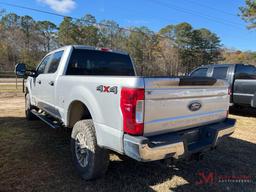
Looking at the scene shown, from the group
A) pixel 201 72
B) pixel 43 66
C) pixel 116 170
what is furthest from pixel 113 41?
pixel 116 170

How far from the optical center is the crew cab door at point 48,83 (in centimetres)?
435

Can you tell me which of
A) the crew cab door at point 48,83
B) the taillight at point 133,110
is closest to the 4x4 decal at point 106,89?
the taillight at point 133,110

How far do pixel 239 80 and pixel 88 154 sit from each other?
256 inches

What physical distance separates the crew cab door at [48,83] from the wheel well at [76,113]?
0.68 m

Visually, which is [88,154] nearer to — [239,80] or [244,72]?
[239,80]

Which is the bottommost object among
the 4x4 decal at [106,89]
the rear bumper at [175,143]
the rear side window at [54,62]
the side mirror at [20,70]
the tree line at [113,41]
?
the rear bumper at [175,143]

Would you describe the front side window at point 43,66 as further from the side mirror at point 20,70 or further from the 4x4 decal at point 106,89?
the 4x4 decal at point 106,89

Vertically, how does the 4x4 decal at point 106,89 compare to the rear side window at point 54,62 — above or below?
below

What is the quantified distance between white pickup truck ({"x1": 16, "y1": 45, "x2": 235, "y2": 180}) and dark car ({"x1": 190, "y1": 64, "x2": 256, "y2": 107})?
14.9ft

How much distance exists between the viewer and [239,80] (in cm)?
787

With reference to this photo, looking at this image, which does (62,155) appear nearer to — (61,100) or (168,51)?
(61,100)

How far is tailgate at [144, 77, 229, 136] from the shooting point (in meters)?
2.49

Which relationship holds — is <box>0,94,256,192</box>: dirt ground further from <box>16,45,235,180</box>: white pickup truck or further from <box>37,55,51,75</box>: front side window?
<box>37,55,51,75</box>: front side window

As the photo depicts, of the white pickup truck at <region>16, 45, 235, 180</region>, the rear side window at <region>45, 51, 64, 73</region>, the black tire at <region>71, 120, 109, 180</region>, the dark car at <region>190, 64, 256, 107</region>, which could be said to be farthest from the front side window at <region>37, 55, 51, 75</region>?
the dark car at <region>190, 64, 256, 107</region>
